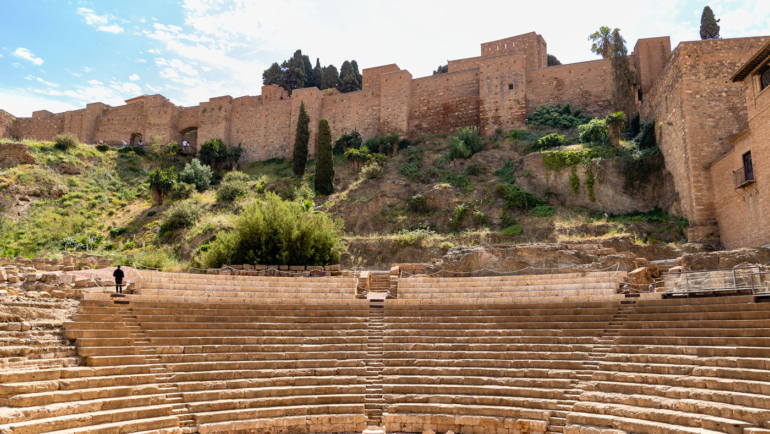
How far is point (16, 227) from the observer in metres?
25.5

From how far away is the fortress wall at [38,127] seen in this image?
132 ft

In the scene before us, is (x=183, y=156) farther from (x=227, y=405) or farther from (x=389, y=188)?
(x=227, y=405)

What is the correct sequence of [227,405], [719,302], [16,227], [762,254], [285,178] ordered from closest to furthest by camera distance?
1. [227,405]
2. [719,302]
3. [762,254]
4. [16,227]
5. [285,178]

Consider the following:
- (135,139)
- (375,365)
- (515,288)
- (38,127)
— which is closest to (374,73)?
(135,139)

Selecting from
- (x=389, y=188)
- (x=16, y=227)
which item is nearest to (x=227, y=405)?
(x=389, y=188)

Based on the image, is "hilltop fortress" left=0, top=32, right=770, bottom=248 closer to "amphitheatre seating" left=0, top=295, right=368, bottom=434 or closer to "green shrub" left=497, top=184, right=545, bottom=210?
"green shrub" left=497, top=184, right=545, bottom=210

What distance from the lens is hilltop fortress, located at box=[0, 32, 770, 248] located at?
54.3 feet

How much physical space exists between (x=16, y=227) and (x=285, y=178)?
13077 millimetres

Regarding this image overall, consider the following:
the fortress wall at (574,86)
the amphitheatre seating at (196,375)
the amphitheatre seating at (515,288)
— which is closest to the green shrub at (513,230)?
the amphitheatre seating at (515,288)

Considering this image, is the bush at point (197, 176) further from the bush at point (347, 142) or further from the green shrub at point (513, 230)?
the green shrub at point (513, 230)

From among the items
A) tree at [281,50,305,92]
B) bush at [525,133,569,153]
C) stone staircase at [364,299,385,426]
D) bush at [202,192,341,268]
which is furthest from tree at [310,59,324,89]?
stone staircase at [364,299,385,426]

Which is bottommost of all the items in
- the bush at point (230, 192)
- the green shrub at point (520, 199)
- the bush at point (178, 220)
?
the bush at point (178, 220)

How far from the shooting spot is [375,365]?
11.0 metres

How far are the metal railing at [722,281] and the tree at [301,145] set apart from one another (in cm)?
2269
